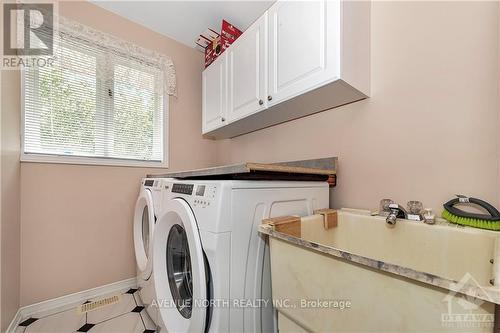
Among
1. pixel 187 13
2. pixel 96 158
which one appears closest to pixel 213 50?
pixel 187 13

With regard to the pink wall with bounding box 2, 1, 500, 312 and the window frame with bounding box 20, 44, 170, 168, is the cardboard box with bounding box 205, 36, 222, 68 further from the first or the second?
the window frame with bounding box 20, 44, 170, 168

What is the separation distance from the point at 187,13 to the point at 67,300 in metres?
2.51

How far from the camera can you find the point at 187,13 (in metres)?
1.93

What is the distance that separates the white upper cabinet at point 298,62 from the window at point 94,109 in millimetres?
830

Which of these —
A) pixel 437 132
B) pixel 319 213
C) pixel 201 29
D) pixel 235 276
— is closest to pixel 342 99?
pixel 437 132

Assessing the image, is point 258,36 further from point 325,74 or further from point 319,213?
point 319,213

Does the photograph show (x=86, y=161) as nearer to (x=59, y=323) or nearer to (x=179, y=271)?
(x=59, y=323)

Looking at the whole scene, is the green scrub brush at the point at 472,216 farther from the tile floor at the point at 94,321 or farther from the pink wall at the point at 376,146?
the tile floor at the point at 94,321

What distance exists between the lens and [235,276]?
0.89m

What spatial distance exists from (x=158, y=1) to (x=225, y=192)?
1831 millimetres

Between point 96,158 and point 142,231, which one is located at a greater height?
point 96,158

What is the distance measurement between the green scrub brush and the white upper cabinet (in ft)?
2.35

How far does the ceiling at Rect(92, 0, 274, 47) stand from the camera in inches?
71.6

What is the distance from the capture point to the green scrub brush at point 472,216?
0.87 m
